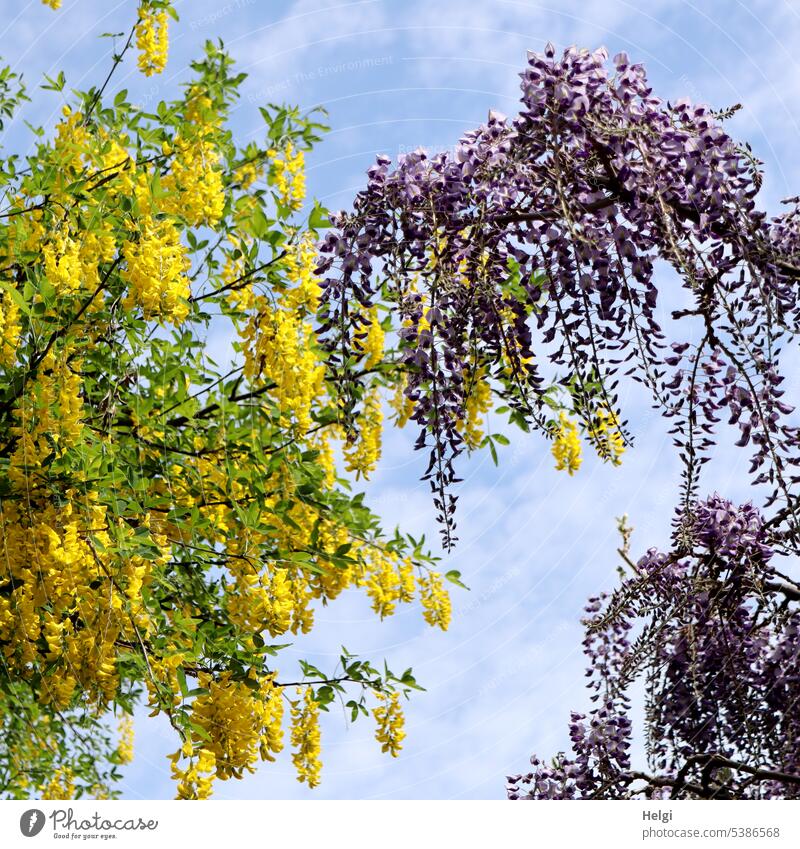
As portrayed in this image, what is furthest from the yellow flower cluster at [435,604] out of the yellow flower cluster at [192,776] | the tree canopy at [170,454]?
the yellow flower cluster at [192,776]

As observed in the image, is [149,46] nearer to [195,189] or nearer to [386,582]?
[195,189]

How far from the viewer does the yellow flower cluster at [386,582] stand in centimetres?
419

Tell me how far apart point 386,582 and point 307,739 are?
73 cm

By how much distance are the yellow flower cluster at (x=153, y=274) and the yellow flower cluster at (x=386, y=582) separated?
155 cm

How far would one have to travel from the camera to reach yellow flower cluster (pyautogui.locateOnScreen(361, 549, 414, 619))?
4188 millimetres

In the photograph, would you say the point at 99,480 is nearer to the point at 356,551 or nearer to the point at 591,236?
the point at 356,551

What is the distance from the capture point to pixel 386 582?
418cm

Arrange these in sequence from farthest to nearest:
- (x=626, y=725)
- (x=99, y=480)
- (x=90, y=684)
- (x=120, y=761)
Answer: (x=120, y=761), (x=626, y=725), (x=99, y=480), (x=90, y=684)

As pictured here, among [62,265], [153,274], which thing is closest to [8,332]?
[62,265]

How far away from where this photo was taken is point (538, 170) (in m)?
2.45

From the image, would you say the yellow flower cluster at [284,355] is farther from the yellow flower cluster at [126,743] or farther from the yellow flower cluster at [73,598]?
the yellow flower cluster at [126,743]

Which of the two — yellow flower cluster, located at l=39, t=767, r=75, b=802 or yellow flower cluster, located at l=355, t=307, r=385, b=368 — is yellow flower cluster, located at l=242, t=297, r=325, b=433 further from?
yellow flower cluster, located at l=39, t=767, r=75, b=802

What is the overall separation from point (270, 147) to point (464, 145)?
2.60 meters

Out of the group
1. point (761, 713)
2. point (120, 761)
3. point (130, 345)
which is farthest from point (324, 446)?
point (120, 761)
